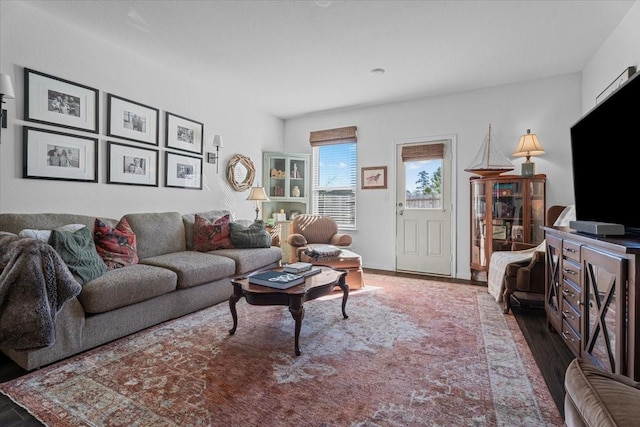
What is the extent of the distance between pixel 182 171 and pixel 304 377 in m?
3.00

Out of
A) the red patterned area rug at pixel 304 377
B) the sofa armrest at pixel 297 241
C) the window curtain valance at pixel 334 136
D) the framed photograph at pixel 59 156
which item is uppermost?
the window curtain valance at pixel 334 136

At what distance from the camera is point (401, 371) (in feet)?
6.17

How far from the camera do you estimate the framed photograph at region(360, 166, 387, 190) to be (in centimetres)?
489

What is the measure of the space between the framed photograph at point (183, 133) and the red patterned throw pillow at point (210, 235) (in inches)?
36.1

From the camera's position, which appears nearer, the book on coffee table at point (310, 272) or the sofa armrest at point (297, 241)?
the book on coffee table at point (310, 272)

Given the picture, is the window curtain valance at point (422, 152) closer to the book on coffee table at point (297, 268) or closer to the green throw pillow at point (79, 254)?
the book on coffee table at point (297, 268)

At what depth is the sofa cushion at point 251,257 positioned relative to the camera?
3.31m

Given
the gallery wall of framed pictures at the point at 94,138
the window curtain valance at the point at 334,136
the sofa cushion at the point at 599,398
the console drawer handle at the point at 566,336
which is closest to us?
the sofa cushion at the point at 599,398

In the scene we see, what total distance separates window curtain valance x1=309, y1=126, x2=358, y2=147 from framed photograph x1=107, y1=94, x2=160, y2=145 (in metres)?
2.54

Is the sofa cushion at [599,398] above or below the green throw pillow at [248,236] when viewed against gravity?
below

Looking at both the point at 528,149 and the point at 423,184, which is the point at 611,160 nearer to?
the point at 528,149

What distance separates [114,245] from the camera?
2658 mm

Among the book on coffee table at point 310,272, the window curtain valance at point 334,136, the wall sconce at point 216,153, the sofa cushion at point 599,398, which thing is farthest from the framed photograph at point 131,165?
the sofa cushion at point 599,398

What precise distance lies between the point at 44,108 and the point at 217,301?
2.25m
